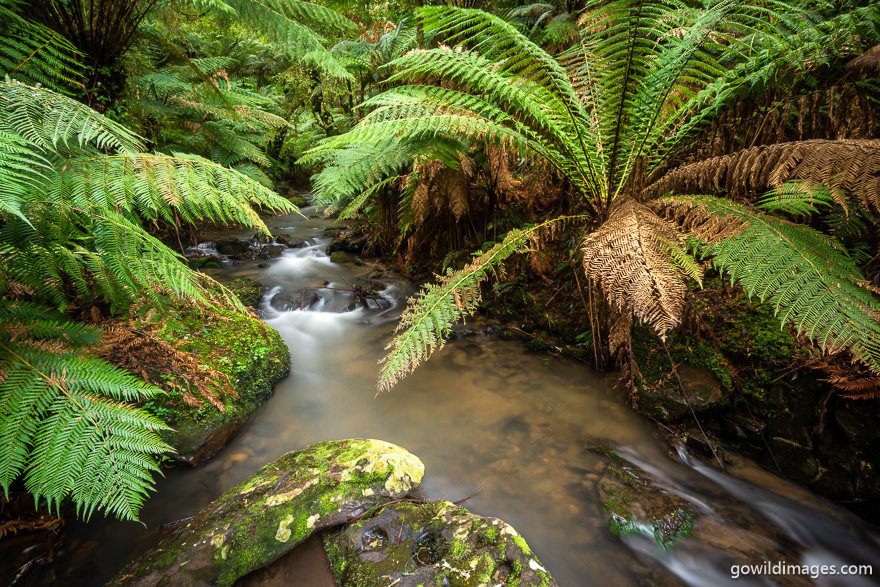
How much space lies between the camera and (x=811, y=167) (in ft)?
4.36

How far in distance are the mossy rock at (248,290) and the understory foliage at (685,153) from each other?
1.84 metres

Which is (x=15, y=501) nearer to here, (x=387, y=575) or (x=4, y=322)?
(x=4, y=322)

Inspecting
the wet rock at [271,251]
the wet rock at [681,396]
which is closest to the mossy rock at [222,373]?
the wet rock at [681,396]

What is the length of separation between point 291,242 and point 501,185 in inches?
160

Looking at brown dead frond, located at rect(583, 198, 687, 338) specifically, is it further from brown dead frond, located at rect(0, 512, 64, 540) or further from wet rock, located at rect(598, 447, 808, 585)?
brown dead frond, located at rect(0, 512, 64, 540)

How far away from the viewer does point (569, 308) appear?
286cm

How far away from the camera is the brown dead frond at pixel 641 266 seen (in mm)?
1309

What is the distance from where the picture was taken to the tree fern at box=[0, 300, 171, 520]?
107cm

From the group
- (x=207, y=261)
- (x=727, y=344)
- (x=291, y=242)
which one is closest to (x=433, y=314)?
(x=727, y=344)

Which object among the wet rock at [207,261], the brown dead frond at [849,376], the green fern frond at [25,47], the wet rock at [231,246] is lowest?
the wet rock at [207,261]

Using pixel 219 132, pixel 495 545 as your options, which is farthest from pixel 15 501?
pixel 219 132

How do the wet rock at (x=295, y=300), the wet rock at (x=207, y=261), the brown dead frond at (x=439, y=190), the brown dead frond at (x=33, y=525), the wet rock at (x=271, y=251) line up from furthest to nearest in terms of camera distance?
the wet rock at (x=271, y=251) < the wet rock at (x=207, y=261) < the wet rock at (x=295, y=300) < the brown dead frond at (x=439, y=190) < the brown dead frond at (x=33, y=525)

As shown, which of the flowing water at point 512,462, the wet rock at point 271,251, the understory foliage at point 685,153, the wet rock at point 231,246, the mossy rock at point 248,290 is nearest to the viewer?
the understory foliage at point 685,153

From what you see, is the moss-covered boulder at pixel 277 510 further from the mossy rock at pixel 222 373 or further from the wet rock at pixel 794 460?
the wet rock at pixel 794 460
